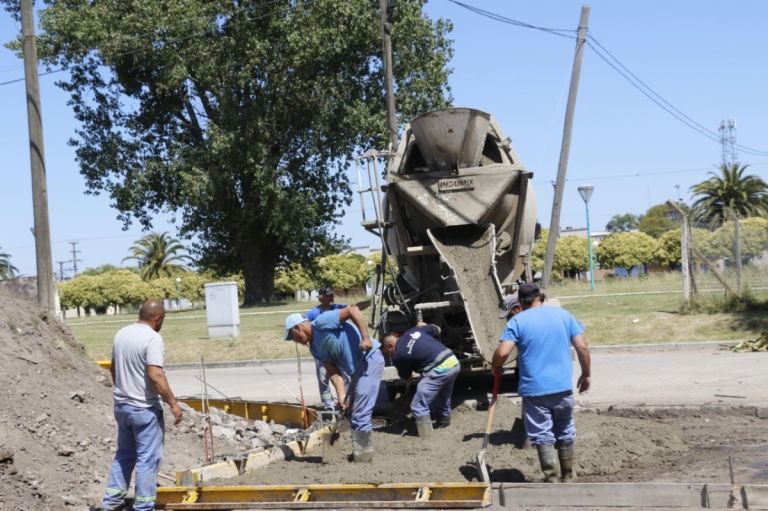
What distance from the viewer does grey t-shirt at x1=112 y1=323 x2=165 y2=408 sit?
24.7 ft

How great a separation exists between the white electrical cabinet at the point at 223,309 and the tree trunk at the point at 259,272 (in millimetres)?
15997

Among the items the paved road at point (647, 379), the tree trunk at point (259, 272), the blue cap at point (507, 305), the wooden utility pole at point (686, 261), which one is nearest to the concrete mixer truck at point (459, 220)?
the blue cap at point (507, 305)

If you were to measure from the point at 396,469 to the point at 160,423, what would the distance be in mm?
2223

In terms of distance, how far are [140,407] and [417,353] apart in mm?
3824

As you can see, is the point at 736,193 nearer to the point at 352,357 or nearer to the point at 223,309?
the point at 223,309

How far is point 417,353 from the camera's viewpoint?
10.6 meters

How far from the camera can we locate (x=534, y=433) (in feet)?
25.6

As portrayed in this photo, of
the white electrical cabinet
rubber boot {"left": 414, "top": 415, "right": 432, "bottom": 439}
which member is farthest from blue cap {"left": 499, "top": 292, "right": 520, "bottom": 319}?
the white electrical cabinet

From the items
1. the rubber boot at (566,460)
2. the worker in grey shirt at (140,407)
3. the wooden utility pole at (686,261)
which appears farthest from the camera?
the wooden utility pole at (686,261)

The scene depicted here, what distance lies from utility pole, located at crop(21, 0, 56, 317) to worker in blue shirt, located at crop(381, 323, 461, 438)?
24.7 ft

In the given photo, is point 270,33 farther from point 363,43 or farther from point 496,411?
point 496,411

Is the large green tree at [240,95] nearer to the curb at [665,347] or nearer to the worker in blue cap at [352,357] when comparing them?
the curb at [665,347]

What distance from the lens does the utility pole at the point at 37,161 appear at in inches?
651

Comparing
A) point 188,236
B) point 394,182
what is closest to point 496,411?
point 394,182
